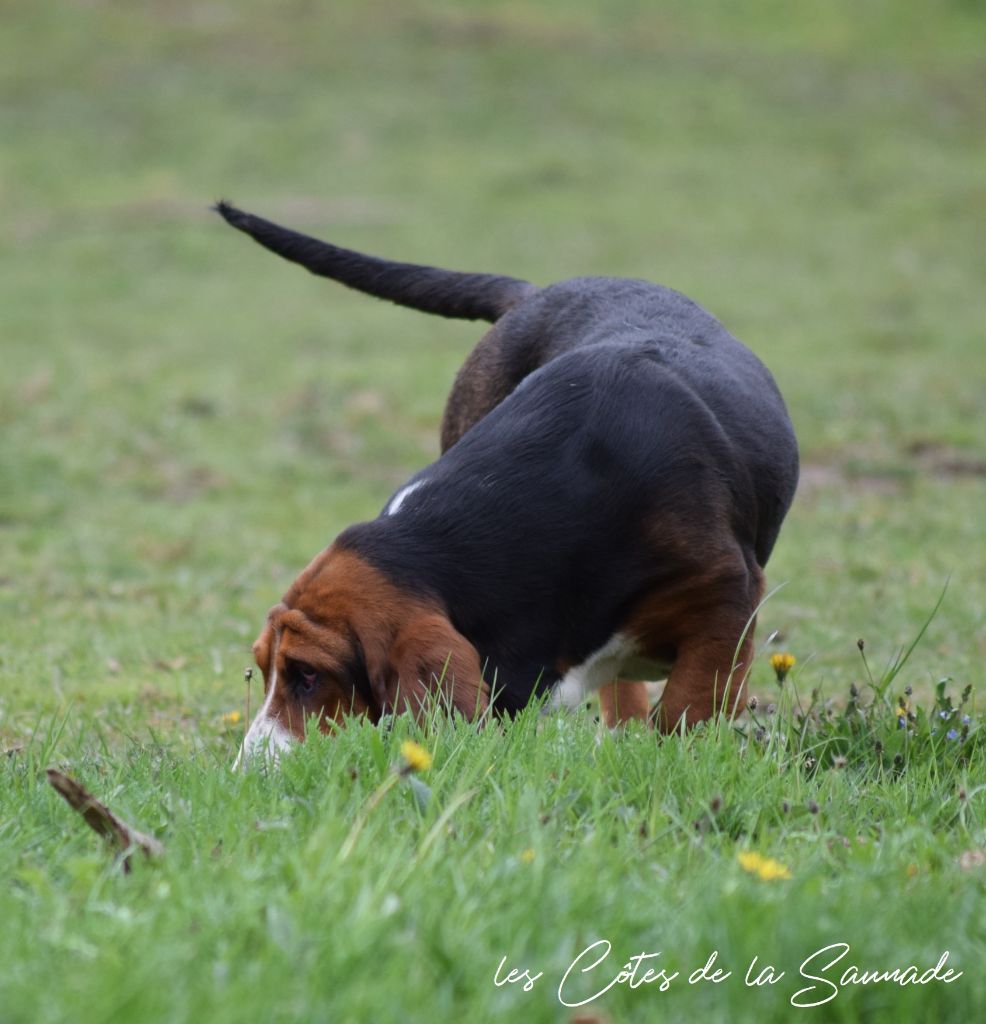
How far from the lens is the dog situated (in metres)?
3.86

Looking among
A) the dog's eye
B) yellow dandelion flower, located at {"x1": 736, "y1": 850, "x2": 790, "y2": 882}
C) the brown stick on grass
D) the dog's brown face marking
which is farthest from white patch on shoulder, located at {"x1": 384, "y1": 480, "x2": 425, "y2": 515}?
yellow dandelion flower, located at {"x1": 736, "y1": 850, "x2": 790, "y2": 882}

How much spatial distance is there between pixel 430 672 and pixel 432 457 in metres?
8.61

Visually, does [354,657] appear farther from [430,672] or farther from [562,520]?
[562,520]

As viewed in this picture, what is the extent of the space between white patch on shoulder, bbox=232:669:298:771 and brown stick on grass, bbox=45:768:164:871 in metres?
0.52

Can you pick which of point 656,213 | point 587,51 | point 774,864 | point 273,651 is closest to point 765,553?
point 273,651

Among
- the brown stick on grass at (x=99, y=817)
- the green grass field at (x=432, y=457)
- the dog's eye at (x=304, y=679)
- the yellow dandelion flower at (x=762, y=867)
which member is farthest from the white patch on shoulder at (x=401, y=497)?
the yellow dandelion flower at (x=762, y=867)

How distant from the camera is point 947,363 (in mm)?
15336

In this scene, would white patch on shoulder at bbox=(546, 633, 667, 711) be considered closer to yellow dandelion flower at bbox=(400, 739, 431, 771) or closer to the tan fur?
the tan fur

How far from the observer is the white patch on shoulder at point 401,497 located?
4.21 meters

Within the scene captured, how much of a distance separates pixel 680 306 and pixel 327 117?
25019 mm

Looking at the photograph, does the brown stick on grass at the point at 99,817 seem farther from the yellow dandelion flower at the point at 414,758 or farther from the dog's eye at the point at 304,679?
the dog's eye at the point at 304,679

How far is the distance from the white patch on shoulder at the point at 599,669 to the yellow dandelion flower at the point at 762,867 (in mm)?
1258

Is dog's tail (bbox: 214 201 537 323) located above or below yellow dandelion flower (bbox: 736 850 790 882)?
above

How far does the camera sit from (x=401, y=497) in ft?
14.0
